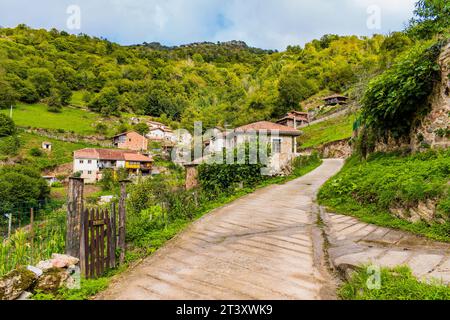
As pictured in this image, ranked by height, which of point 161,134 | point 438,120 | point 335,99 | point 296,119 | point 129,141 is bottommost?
point 438,120

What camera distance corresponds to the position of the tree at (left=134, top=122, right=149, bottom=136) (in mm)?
87625

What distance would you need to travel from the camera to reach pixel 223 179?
1405 centimetres

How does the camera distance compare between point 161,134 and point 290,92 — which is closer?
point 290,92

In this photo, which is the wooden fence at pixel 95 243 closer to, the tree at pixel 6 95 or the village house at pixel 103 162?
the village house at pixel 103 162

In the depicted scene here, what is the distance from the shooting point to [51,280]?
4348 mm

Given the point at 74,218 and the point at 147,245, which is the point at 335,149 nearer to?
the point at 147,245

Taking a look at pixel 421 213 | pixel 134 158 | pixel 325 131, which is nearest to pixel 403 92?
pixel 421 213

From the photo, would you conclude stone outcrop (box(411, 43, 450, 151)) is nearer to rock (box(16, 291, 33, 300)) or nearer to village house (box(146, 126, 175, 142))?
rock (box(16, 291, 33, 300))

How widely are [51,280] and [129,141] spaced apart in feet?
256

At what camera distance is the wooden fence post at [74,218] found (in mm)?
5016

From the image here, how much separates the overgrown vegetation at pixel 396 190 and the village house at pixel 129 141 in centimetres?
7317
